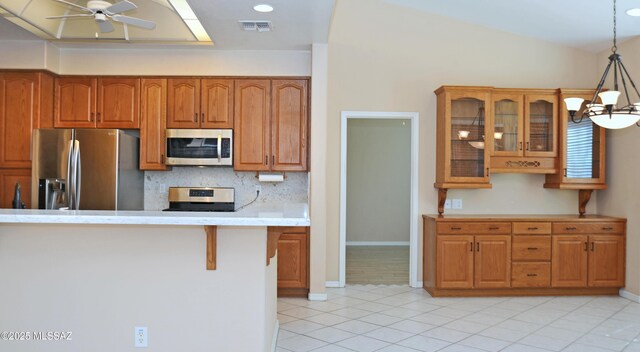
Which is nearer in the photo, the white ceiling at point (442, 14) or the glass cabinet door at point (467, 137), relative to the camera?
the white ceiling at point (442, 14)

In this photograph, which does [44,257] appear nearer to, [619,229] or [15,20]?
[15,20]

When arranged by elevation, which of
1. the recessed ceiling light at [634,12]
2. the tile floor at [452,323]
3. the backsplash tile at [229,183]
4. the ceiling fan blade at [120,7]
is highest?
the recessed ceiling light at [634,12]

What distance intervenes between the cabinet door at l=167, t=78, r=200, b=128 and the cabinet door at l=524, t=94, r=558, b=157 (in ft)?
11.3

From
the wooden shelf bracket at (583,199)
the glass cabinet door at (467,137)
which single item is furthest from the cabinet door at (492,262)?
the wooden shelf bracket at (583,199)

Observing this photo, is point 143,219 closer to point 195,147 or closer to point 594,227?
point 195,147

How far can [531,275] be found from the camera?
17.0 feet

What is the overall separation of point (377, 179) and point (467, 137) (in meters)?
3.70

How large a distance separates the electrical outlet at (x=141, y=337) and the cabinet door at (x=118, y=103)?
2822 millimetres

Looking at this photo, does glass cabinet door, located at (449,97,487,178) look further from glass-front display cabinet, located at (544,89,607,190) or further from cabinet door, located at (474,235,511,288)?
glass-front display cabinet, located at (544,89,607,190)

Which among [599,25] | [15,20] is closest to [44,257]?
[15,20]

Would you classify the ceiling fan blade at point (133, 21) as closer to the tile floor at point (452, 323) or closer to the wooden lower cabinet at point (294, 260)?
the wooden lower cabinet at point (294, 260)

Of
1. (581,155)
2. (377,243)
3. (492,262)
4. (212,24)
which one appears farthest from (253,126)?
(377,243)

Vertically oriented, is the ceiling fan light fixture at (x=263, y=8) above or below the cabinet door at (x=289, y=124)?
above

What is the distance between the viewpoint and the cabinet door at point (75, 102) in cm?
520
